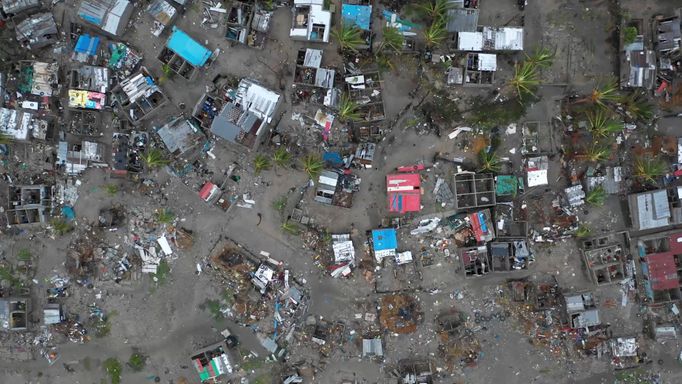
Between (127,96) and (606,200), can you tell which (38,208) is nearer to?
(127,96)

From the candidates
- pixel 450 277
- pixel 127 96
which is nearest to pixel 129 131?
pixel 127 96

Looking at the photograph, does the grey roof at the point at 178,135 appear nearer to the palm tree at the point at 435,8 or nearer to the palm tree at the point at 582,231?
the palm tree at the point at 435,8

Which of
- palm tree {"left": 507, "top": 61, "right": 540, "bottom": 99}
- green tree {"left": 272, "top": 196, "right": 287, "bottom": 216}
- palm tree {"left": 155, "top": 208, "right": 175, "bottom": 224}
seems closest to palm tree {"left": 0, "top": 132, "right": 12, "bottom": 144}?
palm tree {"left": 155, "top": 208, "right": 175, "bottom": 224}

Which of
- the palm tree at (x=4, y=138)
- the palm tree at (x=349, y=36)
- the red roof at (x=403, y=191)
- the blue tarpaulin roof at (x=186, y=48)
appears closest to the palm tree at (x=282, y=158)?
the red roof at (x=403, y=191)

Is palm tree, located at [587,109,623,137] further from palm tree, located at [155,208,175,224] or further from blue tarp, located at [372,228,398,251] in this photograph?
palm tree, located at [155,208,175,224]

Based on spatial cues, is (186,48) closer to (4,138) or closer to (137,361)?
(4,138)

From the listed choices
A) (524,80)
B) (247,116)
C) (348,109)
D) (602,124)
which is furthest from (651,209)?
(247,116)
